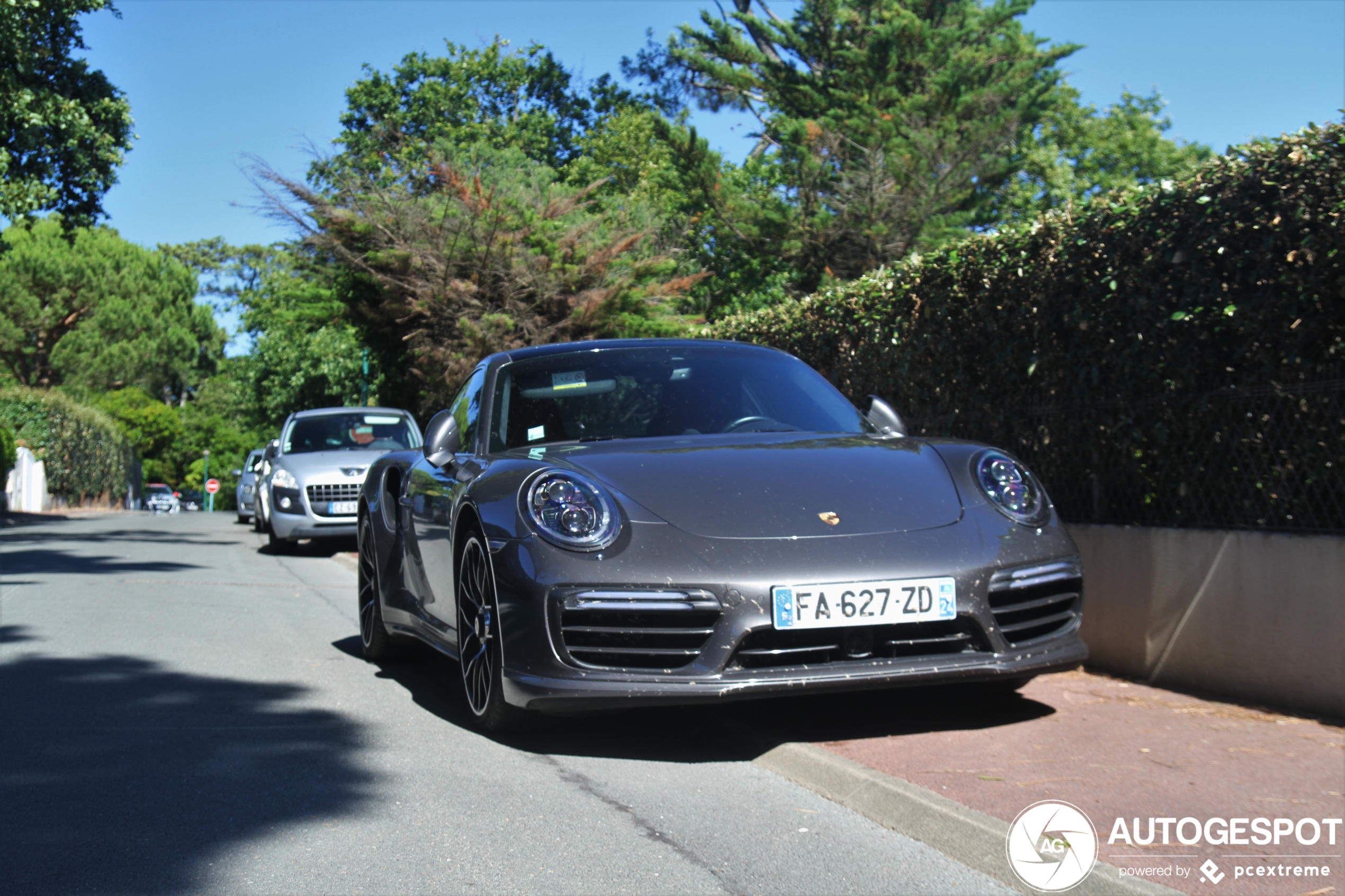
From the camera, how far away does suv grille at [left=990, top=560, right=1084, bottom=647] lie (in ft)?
13.5

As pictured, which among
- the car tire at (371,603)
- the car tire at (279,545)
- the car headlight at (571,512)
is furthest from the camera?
the car tire at (279,545)

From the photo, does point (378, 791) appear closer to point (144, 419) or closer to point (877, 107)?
point (877, 107)

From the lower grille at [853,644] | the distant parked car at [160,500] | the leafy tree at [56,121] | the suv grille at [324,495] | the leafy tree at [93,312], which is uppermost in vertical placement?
the leafy tree at [93,312]

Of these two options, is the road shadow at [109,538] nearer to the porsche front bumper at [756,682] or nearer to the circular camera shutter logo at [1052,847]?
the porsche front bumper at [756,682]

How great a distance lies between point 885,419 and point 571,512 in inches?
69.7

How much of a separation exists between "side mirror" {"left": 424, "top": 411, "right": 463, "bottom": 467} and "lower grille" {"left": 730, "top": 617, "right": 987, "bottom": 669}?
1.97m

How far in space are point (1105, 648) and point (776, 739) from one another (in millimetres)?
2156

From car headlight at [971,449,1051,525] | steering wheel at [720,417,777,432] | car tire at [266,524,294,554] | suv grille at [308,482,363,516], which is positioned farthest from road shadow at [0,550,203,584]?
car headlight at [971,449,1051,525]

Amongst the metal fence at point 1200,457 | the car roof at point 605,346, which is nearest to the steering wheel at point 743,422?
the car roof at point 605,346

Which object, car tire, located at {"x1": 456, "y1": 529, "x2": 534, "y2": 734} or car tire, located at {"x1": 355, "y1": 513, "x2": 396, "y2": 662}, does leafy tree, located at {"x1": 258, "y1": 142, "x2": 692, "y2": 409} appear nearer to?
car tire, located at {"x1": 355, "y1": 513, "x2": 396, "y2": 662}

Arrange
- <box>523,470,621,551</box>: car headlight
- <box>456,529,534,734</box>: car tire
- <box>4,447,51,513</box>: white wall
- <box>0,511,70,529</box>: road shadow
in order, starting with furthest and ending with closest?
<box>4,447,51,513</box>: white wall, <box>0,511,70,529</box>: road shadow, <box>456,529,534,734</box>: car tire, <box>523,470,621,551</box>: car headlight

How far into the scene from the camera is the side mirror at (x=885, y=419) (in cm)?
528

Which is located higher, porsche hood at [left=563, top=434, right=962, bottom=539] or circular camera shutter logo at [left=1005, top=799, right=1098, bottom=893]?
porsche hood at [left=563, top=434, right=962, bottom=539]

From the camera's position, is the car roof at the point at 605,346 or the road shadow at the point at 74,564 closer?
the car roof at the point at 605,346
